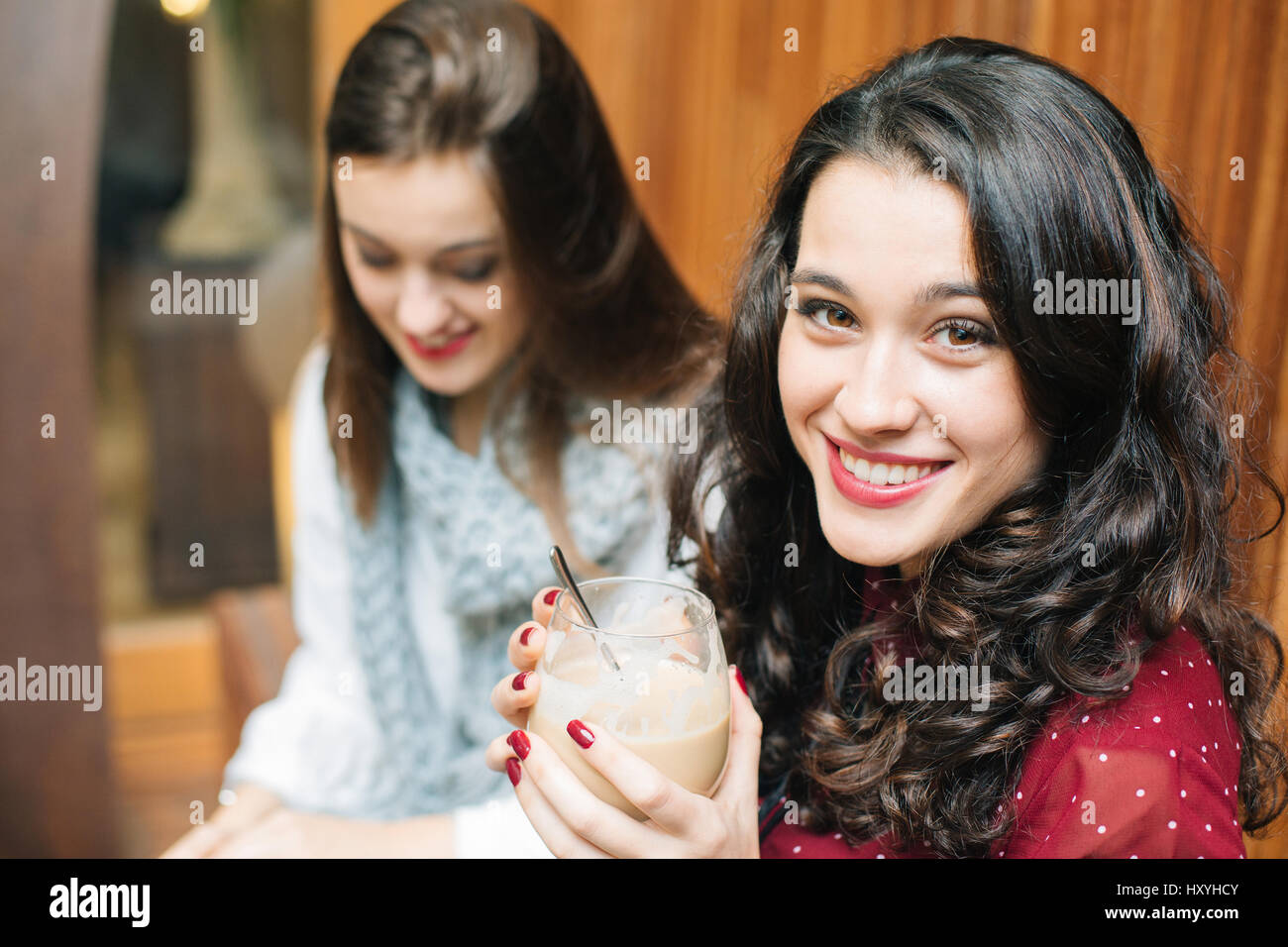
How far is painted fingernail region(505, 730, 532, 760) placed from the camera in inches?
34.1

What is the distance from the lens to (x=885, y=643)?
1.02 meters

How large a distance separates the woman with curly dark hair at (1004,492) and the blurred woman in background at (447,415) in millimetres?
500

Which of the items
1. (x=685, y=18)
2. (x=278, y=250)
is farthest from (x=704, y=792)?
(x=278, y=250)

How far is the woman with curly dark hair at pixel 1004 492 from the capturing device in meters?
0.83

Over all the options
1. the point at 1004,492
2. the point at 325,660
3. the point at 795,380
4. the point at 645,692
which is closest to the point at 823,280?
the point at 795,380

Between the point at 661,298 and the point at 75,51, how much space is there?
1.09 m

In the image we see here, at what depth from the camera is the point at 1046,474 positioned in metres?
0.93

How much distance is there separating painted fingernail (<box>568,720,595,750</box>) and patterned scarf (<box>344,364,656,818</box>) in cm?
74

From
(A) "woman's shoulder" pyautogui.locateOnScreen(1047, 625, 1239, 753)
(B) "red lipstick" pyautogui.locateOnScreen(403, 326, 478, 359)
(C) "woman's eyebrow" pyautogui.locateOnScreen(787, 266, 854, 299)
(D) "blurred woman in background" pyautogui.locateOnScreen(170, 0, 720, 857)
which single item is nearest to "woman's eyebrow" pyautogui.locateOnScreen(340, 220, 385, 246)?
(D) "blurred woman in background" pyautogui.locateOnScreen(170, 0, 720, 857)

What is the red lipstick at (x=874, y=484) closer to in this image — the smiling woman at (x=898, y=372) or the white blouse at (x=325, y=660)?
the smiling woman at (x=898, y=372)

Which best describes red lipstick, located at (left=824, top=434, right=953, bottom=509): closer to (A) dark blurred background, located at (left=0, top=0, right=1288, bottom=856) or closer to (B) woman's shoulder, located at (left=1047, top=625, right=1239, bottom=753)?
(B) woman's shoulder, located at (left=1047, top=625, right=1239, bottom=753)

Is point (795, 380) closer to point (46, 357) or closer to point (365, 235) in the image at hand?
point (365, 235)

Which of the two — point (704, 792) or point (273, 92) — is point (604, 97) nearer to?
point (273, 92)

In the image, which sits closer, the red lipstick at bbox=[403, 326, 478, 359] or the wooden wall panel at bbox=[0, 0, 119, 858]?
the red lipstick at bbox=[403, 326, 478, 359]
